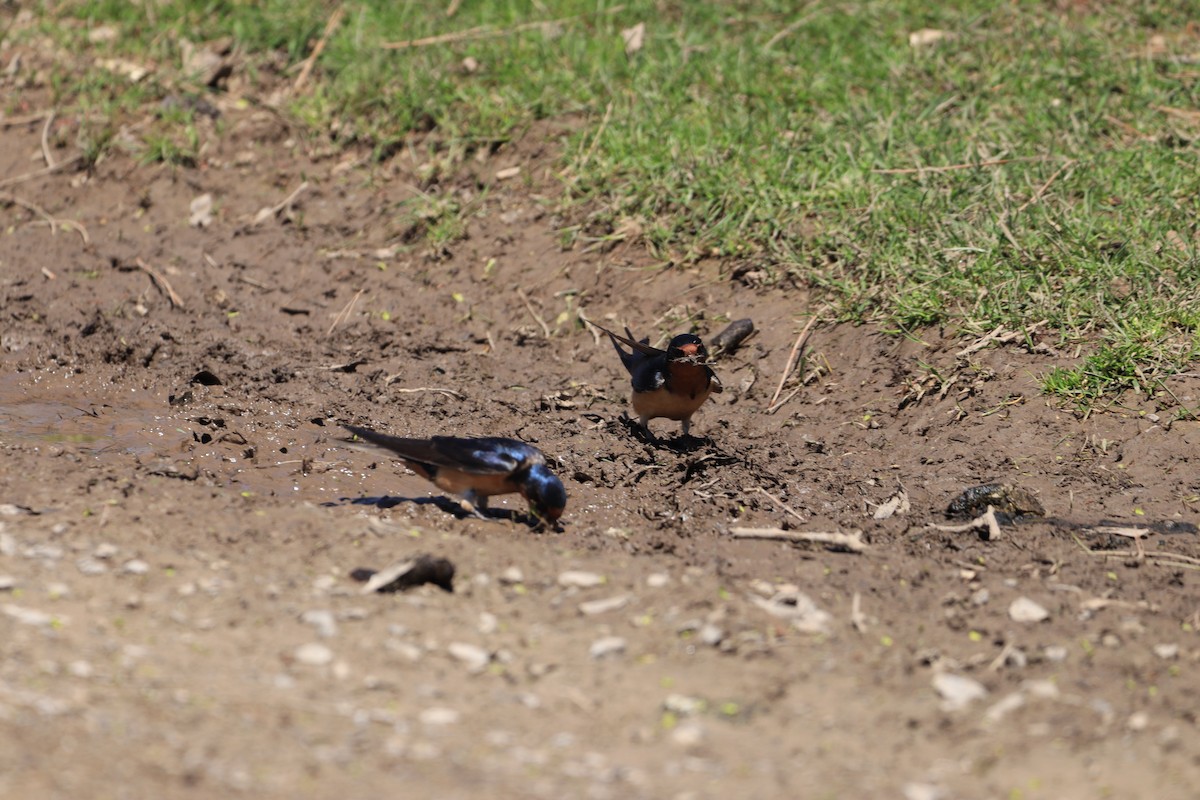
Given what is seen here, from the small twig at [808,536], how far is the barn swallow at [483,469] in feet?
2.17

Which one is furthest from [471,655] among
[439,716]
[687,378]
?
[687,378]

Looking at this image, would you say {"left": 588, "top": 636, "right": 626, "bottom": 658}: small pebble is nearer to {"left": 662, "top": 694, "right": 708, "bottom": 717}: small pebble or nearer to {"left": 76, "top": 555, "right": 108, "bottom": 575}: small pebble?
{"left": 662, "top": 694, "right": 708, "bottom": 717}: small pebble

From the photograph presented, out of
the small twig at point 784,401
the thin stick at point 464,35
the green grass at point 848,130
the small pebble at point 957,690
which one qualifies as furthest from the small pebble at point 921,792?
the thin stick at point 464,35

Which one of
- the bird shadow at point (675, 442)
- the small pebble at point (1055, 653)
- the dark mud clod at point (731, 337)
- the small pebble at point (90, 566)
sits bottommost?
the bird shadow at point (675, 442)

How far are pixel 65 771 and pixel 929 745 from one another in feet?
6.55

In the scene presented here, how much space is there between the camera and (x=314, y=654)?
3412 mm

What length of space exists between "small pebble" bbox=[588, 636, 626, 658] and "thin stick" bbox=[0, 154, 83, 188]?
19.7 feet

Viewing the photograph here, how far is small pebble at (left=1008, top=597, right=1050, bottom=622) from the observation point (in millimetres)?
3856

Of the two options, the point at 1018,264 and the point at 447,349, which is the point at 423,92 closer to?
the point at 447,349

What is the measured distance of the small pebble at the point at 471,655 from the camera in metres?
3.45

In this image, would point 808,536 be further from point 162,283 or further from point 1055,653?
point 162,283

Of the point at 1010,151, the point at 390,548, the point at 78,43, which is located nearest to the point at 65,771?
the point at 390,548

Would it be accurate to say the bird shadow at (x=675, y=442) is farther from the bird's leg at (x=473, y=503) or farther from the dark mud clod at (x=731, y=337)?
the bird's leg at (x=473, y=503)

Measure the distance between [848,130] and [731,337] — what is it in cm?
173
